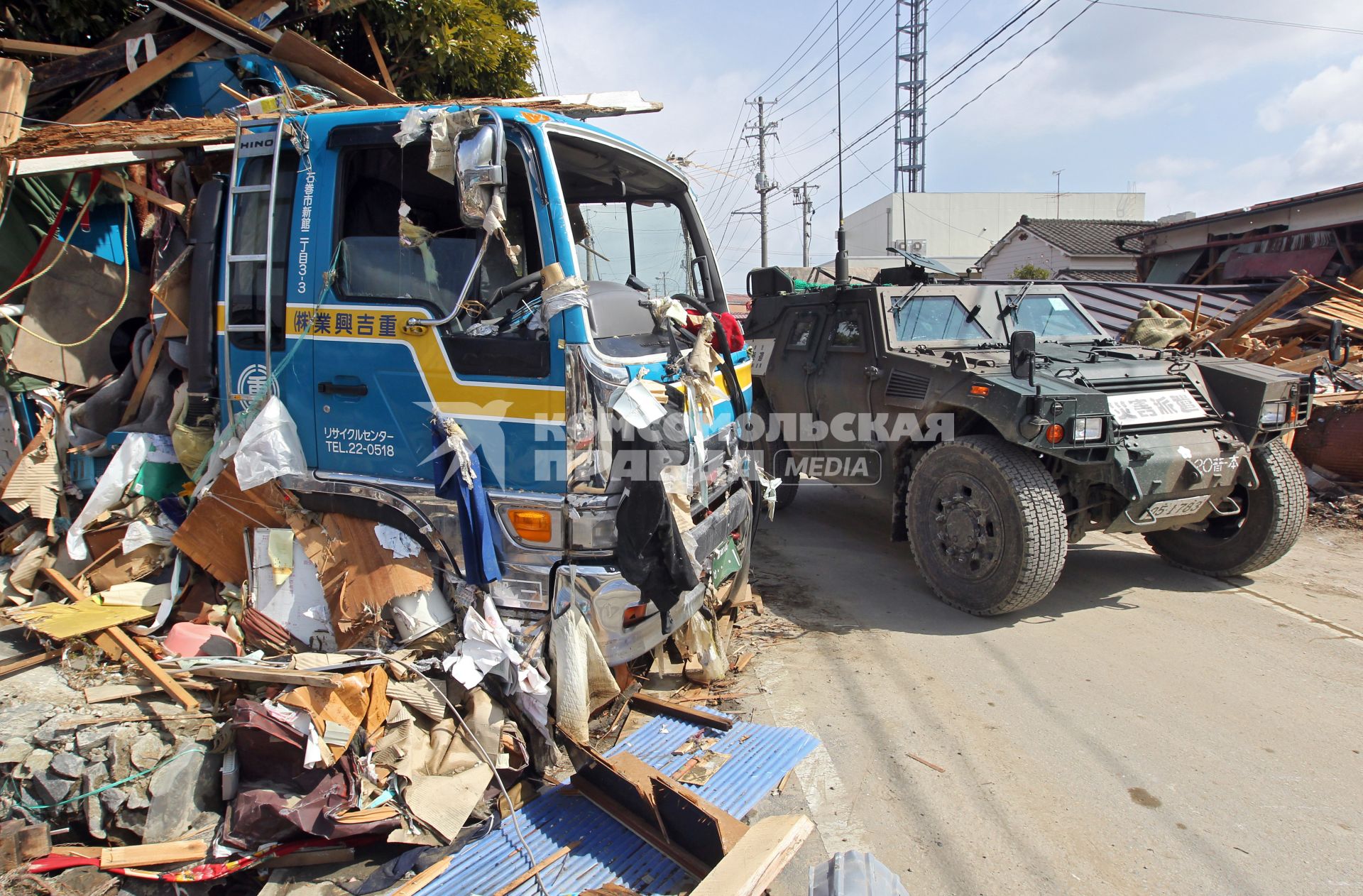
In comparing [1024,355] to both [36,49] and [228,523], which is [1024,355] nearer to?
[228,523]

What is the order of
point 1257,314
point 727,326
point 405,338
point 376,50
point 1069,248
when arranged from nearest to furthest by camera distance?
point 405,338 < point 727,326 < point 376,50 < point 1257,314 < point 1069,248

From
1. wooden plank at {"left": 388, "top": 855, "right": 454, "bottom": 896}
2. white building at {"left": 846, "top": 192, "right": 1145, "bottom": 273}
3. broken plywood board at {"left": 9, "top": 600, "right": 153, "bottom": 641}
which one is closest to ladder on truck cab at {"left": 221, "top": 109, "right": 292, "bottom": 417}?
broken plywood board at {"left": 9, "top": 600, "right": 153, "bottom": 641}

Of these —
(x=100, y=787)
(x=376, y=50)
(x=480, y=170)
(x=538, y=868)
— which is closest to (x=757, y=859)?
(x=538, y=868)

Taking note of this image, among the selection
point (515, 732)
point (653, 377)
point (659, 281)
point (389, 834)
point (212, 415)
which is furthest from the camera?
point (659, 281)

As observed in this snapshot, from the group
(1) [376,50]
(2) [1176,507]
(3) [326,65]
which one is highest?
(1) [376,50]

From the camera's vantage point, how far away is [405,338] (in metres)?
3.09

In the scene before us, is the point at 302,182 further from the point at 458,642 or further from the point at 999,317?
the point at 999,317

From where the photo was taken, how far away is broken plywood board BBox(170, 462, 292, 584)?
3.29 metres

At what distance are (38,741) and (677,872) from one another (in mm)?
2215

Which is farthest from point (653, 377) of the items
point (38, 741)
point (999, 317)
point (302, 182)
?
point (999, 317)

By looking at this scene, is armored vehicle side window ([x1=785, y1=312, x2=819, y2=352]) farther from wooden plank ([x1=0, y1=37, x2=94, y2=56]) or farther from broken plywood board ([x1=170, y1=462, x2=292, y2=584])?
wooden plank ([x1=0, y1=37, x2=94, y2=56])

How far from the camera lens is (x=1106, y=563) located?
582 cm

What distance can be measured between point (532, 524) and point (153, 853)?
5.21ft

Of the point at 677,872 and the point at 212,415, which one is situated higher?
the point at 212,415
